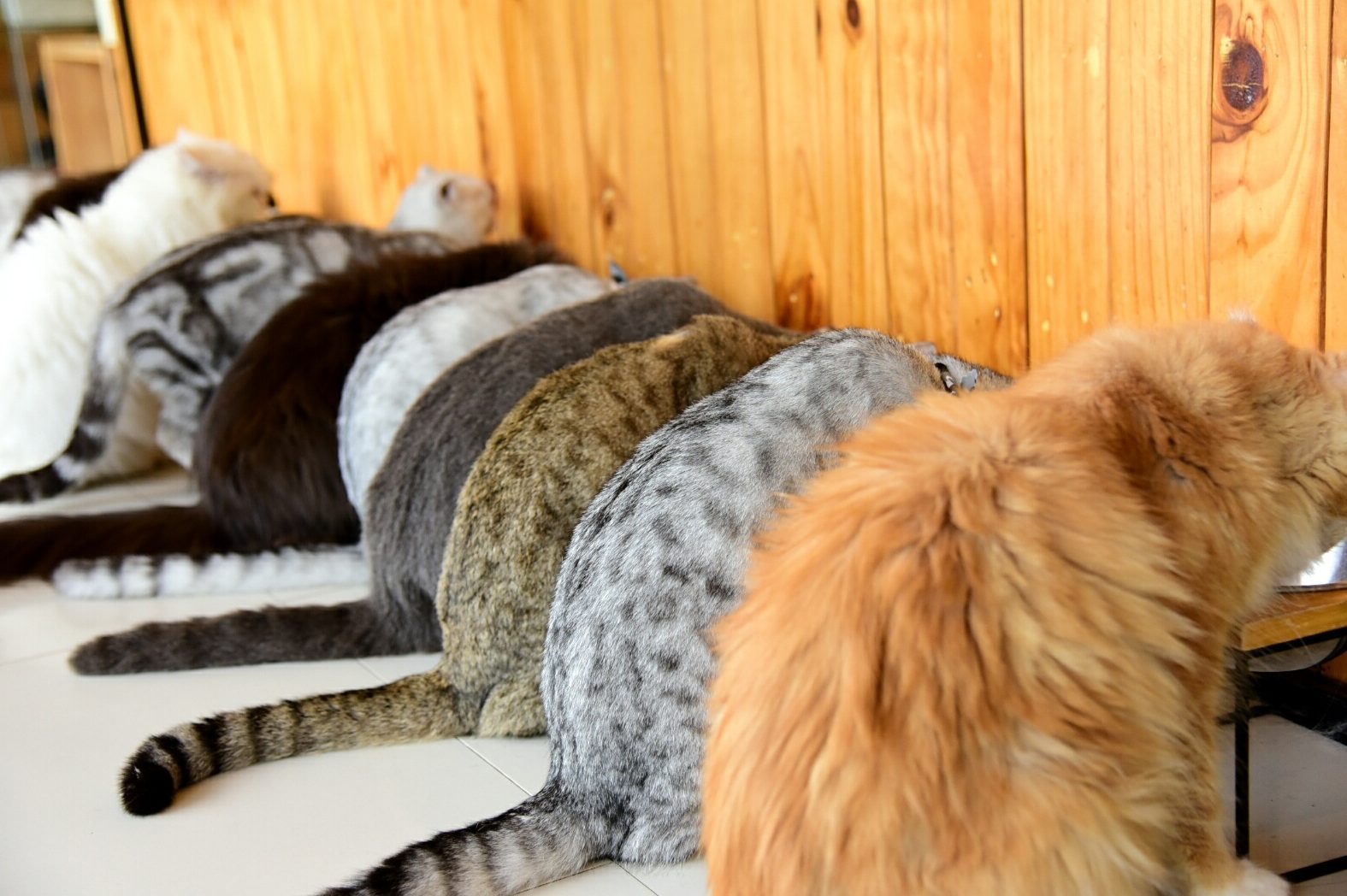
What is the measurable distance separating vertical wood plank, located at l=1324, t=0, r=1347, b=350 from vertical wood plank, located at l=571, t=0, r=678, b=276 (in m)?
1.57

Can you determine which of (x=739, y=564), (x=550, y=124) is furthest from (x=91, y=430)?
(x=739, y=564)

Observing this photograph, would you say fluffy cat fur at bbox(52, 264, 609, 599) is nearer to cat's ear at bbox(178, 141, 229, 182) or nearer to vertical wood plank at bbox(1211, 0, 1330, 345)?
vertical wood plank at bbox(1211, 0, 1330, 345)

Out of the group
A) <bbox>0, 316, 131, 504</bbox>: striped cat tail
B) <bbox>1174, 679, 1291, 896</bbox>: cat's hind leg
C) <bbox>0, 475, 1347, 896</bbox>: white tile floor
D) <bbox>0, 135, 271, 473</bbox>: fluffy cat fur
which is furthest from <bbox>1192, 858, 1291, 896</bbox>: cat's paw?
<bbox>0, 135, 271, 473</bbox>: fluffy cat fur

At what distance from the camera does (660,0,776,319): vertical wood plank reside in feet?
8.30

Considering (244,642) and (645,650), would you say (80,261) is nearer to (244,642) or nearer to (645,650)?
(244,642)

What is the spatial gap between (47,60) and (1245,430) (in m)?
6.04

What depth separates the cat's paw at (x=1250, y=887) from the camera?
3.67 ft

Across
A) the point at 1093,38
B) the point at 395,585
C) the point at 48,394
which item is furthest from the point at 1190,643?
the point at 48,394

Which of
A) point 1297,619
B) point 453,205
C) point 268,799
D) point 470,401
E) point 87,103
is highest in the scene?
point 87,103

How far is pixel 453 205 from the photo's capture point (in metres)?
3.52

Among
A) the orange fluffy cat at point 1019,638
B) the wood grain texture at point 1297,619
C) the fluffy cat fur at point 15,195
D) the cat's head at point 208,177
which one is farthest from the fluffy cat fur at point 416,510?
the fluffy cat fur at point 15,195

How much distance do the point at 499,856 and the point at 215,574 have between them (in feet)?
4.86

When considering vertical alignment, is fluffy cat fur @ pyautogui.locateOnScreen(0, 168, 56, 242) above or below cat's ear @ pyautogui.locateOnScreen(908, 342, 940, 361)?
above

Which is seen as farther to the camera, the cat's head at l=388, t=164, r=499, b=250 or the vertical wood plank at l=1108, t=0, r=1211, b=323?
the cat's head at l=388, t=164, r=499, b=250
